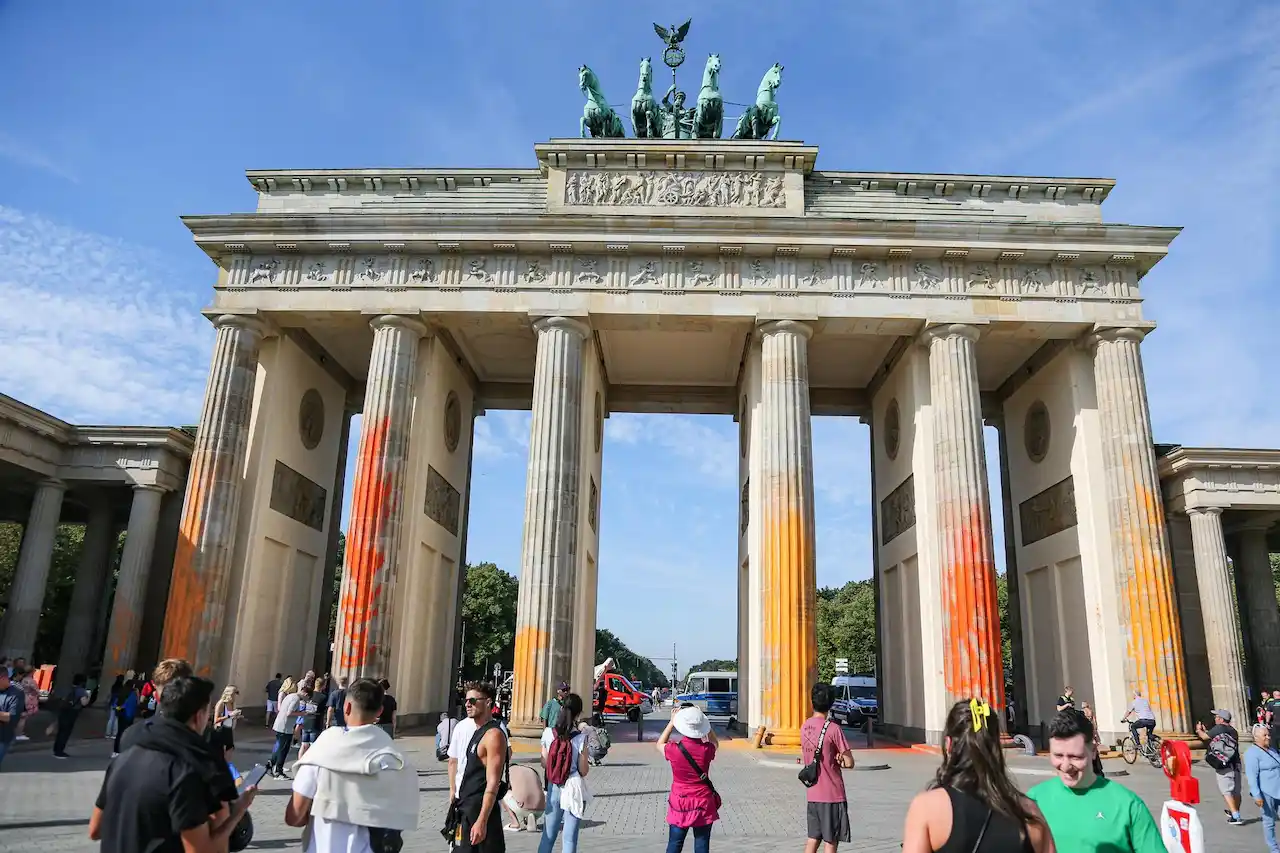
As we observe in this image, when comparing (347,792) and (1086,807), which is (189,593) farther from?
Result: (1086,807)

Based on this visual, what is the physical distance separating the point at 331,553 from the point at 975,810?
28554 millimetres

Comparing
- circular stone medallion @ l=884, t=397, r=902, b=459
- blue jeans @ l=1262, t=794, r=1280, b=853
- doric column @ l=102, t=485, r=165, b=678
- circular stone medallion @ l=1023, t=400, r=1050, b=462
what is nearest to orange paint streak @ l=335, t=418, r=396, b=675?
doric column @ l=102, t=485, r=165, b=678

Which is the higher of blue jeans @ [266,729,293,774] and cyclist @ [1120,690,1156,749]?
cyclist @ [1120,690,1156,749]

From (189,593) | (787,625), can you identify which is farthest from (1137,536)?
(189,593)

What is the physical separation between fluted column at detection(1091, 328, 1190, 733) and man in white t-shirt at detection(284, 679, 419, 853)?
2155 centimetres

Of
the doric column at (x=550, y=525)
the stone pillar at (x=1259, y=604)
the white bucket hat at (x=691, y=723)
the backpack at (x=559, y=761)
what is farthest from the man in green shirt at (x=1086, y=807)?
the stone pillar at (x=1259, y=604)

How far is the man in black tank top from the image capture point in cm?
543

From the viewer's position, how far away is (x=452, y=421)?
2814cm

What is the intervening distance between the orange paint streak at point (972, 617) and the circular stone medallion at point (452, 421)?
15.6m

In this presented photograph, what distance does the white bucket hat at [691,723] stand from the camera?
651 cm

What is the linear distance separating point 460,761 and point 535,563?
1510cm

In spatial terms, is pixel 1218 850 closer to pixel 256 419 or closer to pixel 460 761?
pixel 460 761

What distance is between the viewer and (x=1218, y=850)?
373 inches

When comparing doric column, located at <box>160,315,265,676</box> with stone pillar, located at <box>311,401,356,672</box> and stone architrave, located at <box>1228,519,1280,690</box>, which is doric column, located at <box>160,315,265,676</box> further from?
stone architrave, located at <box>1228,519,1280,690</box>
